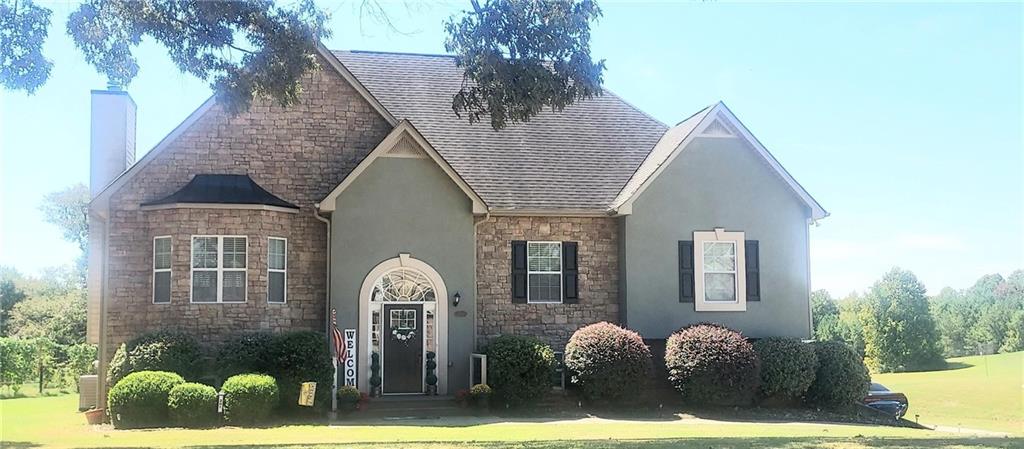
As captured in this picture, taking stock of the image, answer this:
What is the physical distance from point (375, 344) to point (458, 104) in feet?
23.7

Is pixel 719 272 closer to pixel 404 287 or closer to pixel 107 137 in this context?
pixel 404 287

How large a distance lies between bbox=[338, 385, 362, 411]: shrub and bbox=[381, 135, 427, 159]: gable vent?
16.6 feet

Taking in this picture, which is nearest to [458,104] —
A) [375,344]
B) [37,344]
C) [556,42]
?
[556,42]

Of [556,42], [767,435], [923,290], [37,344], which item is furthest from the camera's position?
[923,290]

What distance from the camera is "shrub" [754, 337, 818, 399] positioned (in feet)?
67.4

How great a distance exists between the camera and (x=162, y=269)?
65.6 feet

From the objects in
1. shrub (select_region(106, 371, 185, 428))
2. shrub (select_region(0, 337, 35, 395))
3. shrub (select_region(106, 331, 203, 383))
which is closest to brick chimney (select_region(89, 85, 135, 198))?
shrub (select_region(106, 331, 203, 383))

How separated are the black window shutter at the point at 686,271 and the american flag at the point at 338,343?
7.94 m

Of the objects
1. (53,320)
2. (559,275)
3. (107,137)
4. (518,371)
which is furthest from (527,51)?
(53,320)

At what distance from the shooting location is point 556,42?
580 inches

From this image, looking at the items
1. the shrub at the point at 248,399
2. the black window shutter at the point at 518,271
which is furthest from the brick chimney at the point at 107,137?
the black window shutter at the point at 518,271

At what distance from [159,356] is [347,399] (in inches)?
148

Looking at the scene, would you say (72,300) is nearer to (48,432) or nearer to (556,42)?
(48,432)

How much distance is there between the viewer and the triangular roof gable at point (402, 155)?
20203mm
